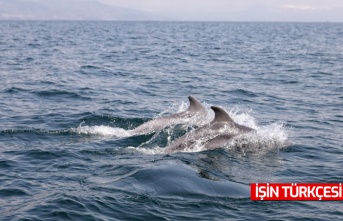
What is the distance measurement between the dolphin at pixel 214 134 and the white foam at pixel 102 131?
2901 mm

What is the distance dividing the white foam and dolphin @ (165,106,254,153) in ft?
9.52

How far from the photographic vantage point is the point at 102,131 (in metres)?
19.0

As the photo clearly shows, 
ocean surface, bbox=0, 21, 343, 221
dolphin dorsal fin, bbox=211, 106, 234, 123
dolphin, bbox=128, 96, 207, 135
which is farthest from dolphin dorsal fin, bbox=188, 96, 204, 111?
dolphin dorsal fin, bbox=211, 106, 234, 123

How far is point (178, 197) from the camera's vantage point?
11.4 metres

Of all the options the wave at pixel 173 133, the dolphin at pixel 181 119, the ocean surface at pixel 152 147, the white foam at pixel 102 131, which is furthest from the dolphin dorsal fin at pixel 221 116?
the white foam at pixel 102 131

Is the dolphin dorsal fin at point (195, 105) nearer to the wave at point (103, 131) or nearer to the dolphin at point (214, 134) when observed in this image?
the wave at point (103, 131)

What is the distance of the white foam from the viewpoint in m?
18.5

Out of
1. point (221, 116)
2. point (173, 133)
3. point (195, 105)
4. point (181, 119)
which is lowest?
point (173, 133)

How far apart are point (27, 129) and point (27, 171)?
524cm

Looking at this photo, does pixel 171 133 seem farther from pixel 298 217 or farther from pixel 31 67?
pixel 31 67

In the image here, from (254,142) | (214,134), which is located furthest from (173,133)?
(254,142)

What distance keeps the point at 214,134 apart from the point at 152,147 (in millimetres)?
2102

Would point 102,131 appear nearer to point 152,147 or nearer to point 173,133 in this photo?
point 173,133

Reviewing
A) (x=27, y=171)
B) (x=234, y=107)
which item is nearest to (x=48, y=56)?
(x=234, y=107)
